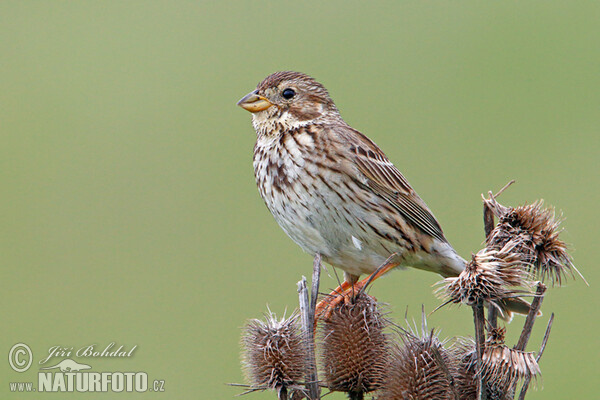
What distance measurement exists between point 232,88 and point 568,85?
168 inches

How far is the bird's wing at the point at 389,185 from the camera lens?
17.9 feet

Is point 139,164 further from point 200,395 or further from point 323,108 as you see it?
point 323,108

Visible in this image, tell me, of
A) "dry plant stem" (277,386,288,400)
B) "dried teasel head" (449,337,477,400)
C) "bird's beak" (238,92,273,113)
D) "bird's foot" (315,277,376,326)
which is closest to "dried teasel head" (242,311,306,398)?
"dry plant stem" (277,386,288,400)

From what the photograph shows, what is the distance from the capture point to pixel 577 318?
8.25m

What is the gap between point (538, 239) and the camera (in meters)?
3.80

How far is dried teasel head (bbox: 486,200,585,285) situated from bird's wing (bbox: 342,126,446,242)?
1.66m

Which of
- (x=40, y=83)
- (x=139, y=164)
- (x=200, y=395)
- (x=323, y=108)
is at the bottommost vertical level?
(x=200, y=395)

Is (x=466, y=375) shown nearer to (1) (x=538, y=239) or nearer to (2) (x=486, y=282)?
(2) (x=486, y=282)

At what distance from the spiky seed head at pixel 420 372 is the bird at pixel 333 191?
1241mm

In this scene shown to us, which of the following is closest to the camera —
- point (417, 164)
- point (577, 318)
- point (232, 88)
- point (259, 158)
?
point (259, 158)

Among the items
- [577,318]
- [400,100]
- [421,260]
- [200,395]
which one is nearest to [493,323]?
[421,260]

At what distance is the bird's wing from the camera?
17.9 feet

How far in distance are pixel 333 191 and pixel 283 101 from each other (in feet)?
2.33

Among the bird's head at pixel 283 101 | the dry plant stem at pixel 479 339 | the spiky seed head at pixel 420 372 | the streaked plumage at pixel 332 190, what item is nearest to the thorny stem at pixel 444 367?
the spiky seed head at pixel 420 372
